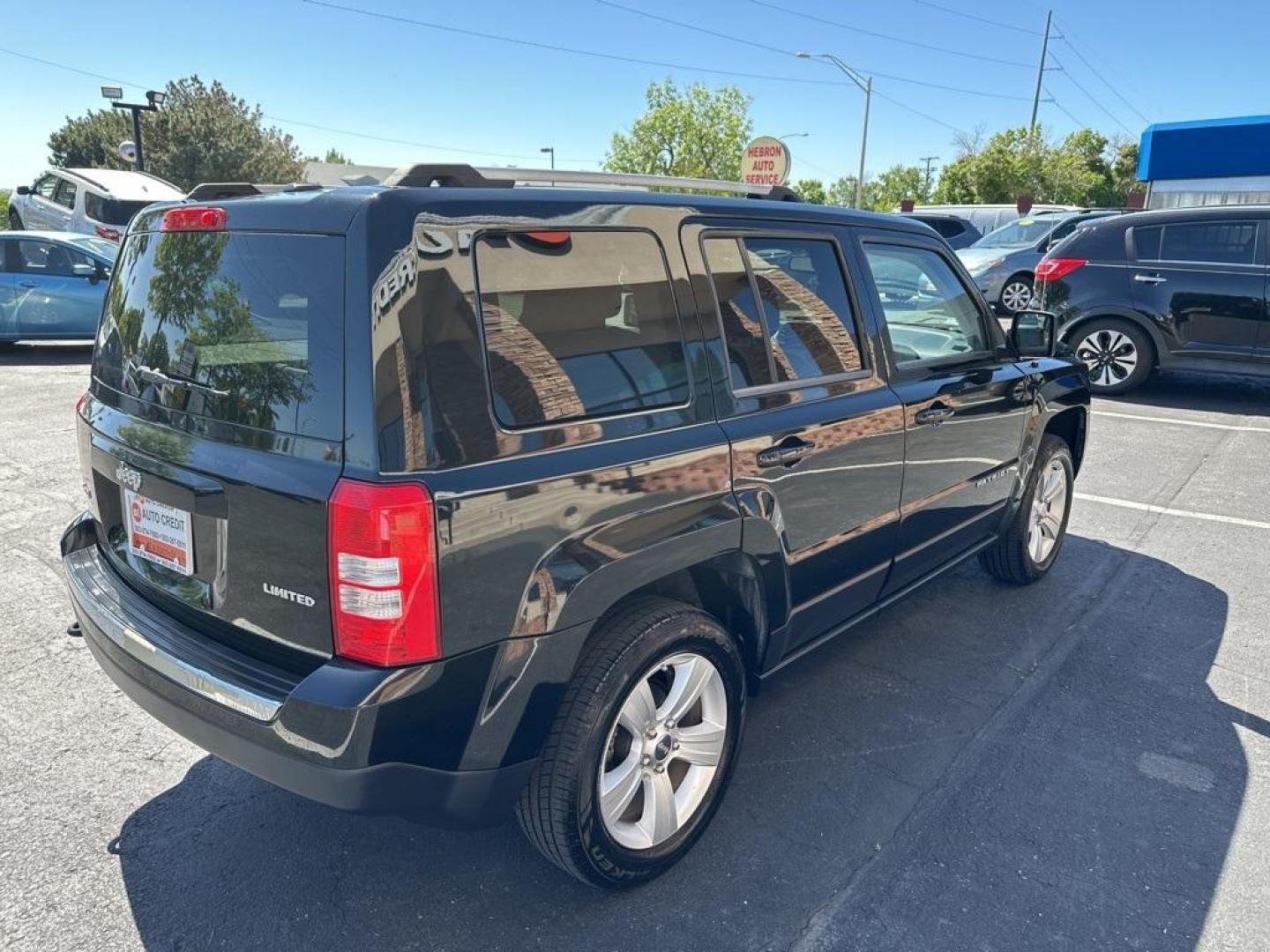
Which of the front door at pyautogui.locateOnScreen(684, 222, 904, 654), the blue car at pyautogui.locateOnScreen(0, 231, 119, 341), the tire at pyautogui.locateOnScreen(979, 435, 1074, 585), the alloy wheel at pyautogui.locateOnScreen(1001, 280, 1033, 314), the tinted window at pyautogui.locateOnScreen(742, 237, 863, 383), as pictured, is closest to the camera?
the front door at pyautogui.locateOnScreen(684, 222, 904, 654)

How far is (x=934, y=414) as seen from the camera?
3357mm

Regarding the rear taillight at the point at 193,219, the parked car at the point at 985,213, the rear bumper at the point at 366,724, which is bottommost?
the rear bumper at the point at 366,724

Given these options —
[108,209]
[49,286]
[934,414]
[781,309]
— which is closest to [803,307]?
[781,309]

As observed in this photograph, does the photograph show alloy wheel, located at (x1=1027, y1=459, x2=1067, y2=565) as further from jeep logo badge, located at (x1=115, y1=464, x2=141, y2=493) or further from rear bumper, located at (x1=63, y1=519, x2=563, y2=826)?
jeep logo badge, located at (x1=115, y1=464, x2=141, y2=493)

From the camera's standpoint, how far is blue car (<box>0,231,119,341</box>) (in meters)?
10.2

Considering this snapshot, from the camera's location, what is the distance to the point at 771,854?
2.53 metres

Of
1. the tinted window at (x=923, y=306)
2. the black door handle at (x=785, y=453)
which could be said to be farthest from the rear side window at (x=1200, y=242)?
the black door handle at (x=785, y=453)

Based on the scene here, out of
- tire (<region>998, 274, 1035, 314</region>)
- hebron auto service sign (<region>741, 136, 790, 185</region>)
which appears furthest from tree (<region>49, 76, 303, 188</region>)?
tire (<region>998, 274, 1035, 314</region>)

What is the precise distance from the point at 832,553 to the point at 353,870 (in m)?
1.76

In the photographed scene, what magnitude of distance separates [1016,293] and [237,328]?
1304 centimetres

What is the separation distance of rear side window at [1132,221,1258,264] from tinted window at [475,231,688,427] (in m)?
8.19

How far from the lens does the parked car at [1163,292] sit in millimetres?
8219

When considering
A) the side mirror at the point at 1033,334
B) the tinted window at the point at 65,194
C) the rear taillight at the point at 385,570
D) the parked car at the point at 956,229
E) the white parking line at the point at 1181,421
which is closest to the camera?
the rear taillight at the point at 385,570

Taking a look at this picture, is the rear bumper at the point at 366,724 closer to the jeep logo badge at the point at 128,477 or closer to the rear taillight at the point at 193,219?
the jeep logo badge at the point at 128,477
